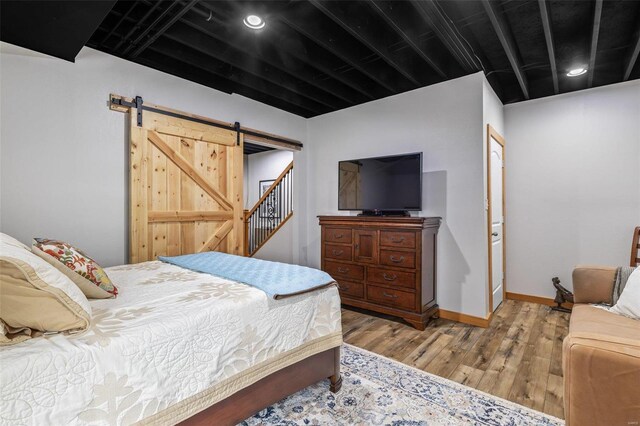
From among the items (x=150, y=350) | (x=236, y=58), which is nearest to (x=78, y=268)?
(x=150, y=350)

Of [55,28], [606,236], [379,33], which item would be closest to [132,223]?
[55,28]

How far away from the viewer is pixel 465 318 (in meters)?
3.16

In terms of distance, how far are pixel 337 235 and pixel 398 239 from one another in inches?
30.6

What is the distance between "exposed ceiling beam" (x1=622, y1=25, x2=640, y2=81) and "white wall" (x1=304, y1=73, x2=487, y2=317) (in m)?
1.12

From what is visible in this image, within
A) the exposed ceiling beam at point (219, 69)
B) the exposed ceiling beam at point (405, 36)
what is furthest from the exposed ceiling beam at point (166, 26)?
the exposed ceiling beam at point (405, 36)

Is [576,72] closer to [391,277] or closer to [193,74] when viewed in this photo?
[391,277]

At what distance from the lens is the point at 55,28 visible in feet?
6.55

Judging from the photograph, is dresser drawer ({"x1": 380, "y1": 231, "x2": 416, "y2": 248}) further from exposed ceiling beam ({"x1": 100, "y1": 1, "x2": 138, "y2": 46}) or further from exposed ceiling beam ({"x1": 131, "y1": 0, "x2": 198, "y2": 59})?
exposed ceiling beam ({"x1": 100, "y1": 1, "x2": 138, "y2": 46})

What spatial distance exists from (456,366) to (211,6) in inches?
126

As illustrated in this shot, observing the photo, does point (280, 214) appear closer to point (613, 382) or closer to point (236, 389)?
point (236, 389)

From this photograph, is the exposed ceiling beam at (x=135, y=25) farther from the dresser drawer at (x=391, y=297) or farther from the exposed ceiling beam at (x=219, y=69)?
the dresser drawer at (x=391, y=297)

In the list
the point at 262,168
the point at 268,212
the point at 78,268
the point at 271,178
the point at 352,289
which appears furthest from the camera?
the point at 262,168

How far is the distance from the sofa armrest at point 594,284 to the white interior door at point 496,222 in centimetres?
117

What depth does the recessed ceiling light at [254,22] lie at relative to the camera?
2.22 m
